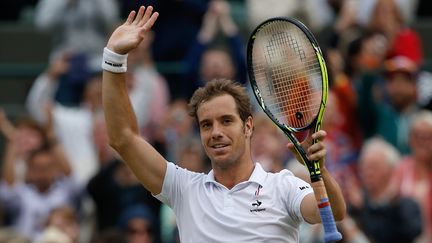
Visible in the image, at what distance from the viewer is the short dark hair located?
7.72m

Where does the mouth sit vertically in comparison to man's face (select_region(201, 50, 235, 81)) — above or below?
above

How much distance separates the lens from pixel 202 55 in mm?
13430

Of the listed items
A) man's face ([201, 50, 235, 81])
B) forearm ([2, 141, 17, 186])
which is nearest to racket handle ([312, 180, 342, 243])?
man's face ([201, 50, 235, 81])

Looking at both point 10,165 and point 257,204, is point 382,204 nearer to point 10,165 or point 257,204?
point 10,165

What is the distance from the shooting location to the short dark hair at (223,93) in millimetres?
7723

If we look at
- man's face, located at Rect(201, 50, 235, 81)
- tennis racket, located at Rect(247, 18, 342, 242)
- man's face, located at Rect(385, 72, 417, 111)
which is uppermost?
tennis racket, located at Rect(247, 18, 342, 242)

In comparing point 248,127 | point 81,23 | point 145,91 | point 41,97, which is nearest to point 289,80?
point 248,127

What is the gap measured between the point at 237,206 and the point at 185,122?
5625mm

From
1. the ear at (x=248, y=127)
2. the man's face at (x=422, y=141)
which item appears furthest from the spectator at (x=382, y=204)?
the ear at (x=248, y=127)

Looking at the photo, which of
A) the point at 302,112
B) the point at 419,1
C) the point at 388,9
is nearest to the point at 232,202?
the point at 302,112

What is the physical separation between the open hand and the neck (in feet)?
2.78

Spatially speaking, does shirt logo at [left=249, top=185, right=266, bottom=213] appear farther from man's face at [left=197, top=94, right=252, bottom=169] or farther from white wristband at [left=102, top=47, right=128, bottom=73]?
white wristband at [left=102, top=47, right=128, bottom=73]

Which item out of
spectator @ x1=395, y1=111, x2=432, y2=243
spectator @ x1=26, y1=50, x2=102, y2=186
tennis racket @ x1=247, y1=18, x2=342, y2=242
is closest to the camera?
tennis racket @ x1=247, y1=18, x2=342, y2=242

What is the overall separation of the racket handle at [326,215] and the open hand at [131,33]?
53.1 inches
